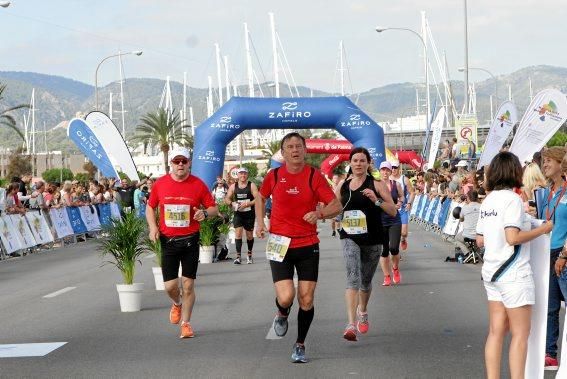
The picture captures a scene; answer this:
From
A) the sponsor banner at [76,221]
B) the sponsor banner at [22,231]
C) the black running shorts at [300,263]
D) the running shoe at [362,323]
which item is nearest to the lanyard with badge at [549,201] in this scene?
the black running shorts at [300,263]

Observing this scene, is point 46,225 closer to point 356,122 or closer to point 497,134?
point 356,122

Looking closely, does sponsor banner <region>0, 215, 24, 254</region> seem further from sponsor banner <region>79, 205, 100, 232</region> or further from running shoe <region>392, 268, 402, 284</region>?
running shoe <region>392, 268, 402, 284</region>

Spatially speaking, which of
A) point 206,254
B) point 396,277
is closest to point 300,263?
point 396,277

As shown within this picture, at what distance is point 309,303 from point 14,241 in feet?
58.0

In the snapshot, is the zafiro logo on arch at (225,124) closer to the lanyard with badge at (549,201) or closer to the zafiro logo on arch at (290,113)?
the zafiro logo on arch at (290,113)

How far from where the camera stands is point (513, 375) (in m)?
7.37

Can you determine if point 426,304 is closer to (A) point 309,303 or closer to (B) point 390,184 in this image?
(B) point 390,184

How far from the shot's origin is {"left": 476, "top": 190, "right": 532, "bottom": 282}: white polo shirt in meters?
7.28

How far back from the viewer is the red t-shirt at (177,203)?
1105 cm

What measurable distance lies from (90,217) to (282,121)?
650 centimetres

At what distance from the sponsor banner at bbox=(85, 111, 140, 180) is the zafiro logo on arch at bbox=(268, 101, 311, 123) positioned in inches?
200

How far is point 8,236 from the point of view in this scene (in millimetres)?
25641

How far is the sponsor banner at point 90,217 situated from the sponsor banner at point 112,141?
1.69m

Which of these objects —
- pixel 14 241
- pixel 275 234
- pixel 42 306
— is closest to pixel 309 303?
pixel 275 234
